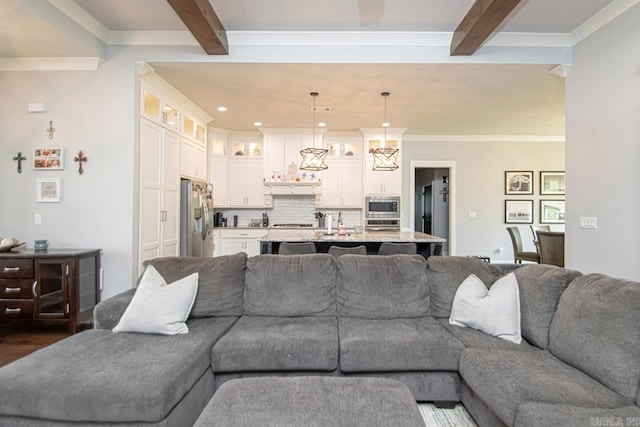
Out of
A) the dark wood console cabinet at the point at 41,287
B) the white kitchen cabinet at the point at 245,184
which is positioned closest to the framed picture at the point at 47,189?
the dark wood console cabinet at the point at 41,287

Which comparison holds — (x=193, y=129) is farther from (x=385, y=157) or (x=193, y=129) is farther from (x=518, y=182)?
(x=518, y=182)

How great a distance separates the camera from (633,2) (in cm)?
281

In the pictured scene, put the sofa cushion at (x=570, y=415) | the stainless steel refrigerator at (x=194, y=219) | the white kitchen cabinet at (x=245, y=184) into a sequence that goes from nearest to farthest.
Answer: the sofa cushion at (x=570, y=415) < the stainless steel refrigerator at (x=194, y=219) < the white kitchen cabinet at (x=245, y=184)

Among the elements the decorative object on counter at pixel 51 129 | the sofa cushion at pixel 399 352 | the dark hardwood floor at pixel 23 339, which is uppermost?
the decorative object on counter at pixel 51 129

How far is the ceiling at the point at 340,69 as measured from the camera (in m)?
2.97

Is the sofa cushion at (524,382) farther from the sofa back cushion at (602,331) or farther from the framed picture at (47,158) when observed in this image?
the framed picture at (47,158)

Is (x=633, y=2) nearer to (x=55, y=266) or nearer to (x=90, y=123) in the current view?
(x=90, y=123)

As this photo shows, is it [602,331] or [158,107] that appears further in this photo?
[158,107]

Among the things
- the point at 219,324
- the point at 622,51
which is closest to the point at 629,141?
the point at 622,51

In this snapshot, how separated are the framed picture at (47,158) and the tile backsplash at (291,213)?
3.47 meters

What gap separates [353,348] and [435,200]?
23.1 feet

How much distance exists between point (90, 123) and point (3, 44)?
1.00m

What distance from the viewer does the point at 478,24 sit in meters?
2.87

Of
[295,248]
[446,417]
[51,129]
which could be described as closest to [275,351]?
[446,417]
